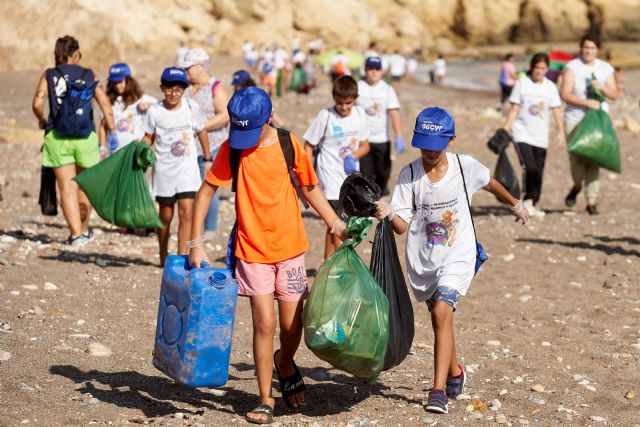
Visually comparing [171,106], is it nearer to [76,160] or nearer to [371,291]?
[76,160]

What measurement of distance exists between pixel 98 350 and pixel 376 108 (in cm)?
574

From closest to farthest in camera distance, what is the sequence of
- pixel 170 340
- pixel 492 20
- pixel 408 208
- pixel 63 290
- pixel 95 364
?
pixel 170 340, pixel 408 208, pixel 95 364, pixel 63 290, pixel 492 20

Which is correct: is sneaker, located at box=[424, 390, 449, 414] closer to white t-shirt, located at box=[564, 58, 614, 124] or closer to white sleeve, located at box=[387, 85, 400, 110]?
white sleeve, located at box=[387, 85, 400, 110]

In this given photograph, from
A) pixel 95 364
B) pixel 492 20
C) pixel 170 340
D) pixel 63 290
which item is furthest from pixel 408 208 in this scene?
pixel 492 20

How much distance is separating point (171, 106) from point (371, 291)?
3918mm

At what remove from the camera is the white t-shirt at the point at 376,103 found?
38.2 feet

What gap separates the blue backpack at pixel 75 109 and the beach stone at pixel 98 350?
3318 mm

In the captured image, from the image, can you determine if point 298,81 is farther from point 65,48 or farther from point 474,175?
point 474,175

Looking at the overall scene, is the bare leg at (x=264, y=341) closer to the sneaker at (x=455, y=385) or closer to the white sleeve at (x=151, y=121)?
the sneaker at (x=455, y=385)

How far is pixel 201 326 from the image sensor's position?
5.21 metres

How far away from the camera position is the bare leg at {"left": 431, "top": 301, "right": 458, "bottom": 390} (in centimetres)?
576

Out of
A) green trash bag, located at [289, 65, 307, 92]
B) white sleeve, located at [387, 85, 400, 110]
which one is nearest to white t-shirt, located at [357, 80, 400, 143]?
white sleeve, located at [387, 85, 400, 110]

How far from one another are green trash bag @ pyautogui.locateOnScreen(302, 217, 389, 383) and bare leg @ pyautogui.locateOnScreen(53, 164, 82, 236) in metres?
4.90

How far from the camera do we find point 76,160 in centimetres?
984
